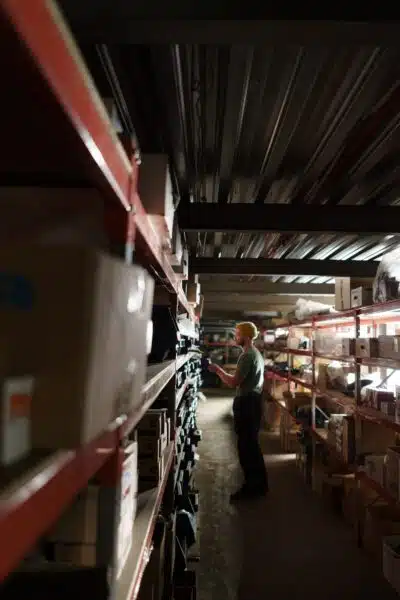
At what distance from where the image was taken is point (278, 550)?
3.47 m

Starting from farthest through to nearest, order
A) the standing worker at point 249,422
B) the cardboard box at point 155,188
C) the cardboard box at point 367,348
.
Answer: the standing worker at point 249,422
the cardboard box at point 367,348
the cardboard box at point 155,188

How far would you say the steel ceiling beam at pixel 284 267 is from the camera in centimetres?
539

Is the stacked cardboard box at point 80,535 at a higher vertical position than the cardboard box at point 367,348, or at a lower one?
lower

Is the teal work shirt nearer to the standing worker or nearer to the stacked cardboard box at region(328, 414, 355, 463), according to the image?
the standing worker

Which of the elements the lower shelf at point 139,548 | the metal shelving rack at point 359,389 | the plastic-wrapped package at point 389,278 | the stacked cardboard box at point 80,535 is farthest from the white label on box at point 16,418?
the plastic-wrapped package at point 389,278

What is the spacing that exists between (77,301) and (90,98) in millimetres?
312

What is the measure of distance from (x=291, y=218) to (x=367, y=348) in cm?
132

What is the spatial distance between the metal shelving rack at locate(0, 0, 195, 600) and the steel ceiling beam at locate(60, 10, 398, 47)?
56 cm

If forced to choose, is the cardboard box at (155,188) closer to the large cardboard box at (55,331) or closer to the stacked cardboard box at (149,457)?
the stacked cardboard box at (149,457)

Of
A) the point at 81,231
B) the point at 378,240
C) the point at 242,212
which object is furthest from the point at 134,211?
the point at 378,240

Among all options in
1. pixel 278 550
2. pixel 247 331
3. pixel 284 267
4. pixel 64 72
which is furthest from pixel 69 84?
pixel 284 267

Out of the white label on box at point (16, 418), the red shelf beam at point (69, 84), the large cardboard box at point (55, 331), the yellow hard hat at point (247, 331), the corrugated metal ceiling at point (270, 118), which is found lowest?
the white label on box at point (16, 418)

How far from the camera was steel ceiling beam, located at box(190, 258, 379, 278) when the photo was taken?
212 inches

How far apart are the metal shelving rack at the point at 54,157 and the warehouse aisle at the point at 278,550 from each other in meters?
2.33
